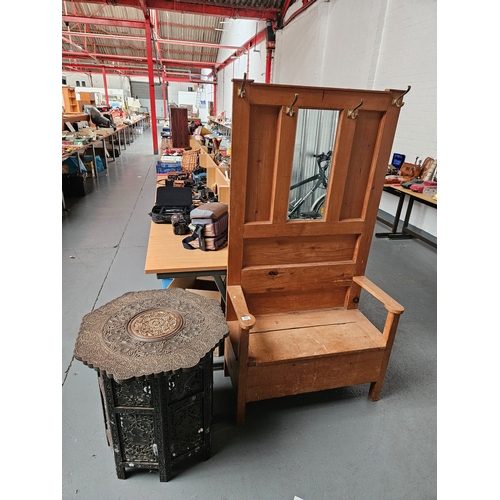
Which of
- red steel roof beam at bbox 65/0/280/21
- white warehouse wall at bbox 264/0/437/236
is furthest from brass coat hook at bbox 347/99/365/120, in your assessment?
red steel roof beam at bbox 65/0/280/21

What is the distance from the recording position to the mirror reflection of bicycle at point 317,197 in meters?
1.71

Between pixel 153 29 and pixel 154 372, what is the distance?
47.5 ft

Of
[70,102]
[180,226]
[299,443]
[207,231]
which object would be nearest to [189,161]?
[180,226]

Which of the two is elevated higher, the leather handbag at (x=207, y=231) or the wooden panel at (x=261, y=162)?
the wooden panel at (x=261, y=162)

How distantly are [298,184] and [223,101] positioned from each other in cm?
1703

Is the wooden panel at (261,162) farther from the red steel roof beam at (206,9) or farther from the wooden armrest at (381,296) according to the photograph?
the red steel roof beam at (206,9)

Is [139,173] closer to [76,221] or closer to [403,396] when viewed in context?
[76,221]

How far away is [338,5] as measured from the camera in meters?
5.72

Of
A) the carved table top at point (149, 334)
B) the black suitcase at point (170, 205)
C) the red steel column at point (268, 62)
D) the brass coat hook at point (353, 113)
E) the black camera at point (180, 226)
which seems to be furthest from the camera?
the red steel column at point (268, 62)

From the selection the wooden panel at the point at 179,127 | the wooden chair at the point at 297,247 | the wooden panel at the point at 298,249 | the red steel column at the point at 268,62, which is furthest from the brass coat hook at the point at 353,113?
the red steel column at the point at 268,62

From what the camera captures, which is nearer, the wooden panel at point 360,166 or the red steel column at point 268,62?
the wooden panel at point 360,166

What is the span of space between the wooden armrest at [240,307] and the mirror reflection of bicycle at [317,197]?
49cm

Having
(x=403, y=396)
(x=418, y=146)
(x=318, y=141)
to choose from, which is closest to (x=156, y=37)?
(x=418, y=146)

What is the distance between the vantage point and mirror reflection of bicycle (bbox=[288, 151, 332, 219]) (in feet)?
5.60
